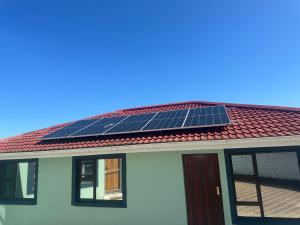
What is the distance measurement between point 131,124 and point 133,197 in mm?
2943

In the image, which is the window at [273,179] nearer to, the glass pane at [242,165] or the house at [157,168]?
the glass pane at [242,165]

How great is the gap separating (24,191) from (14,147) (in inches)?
98.5

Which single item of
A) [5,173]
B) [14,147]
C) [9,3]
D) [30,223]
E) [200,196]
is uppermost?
[9,3]

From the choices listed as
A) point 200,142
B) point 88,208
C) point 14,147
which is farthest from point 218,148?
point 14,147

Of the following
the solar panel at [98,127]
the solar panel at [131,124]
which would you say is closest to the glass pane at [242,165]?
the solar panel at [131,124]

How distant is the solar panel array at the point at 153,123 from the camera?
893 cm

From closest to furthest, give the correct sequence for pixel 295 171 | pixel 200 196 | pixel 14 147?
pixel 200 196
pixel 14 147
pixel 295 171

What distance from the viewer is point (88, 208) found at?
905cm

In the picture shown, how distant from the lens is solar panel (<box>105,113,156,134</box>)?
31.1ft

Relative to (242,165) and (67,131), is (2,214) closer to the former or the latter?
(67,131)

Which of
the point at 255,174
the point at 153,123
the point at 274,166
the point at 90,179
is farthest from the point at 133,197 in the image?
the point at 274,166

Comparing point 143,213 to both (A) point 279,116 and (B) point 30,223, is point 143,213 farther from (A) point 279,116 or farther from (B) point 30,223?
(A) point 279,116

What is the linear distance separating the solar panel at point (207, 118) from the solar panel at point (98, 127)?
132 inches

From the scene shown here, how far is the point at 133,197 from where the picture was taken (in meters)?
8.63
